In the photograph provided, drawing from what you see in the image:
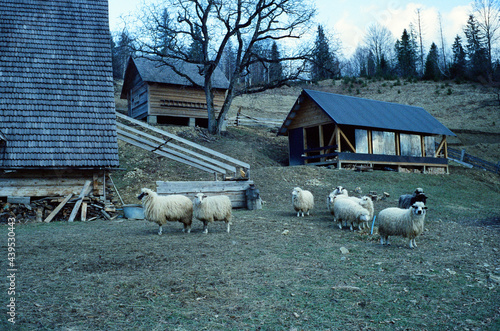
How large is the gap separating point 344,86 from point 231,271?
53.5 m

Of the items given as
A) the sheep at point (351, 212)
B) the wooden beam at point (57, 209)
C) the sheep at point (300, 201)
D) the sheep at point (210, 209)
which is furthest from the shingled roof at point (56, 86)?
the sheep at point (351, 212)

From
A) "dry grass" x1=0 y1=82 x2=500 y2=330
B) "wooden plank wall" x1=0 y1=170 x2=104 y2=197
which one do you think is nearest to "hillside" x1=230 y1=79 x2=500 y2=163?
"wooden plank wall" x1=0 y1=170 x2=104 y2=197

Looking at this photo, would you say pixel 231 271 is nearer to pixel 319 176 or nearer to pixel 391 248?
pixel 391 248

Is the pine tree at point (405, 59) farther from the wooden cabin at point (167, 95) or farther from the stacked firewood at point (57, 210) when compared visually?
the stacked firewood at point (57, 210)

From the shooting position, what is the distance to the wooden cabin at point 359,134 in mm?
23078

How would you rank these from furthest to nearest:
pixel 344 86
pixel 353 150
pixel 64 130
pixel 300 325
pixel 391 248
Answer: pixel 344 86
pixel 353 150
pixel 64 130
pixel 391 248
pixel 300 325

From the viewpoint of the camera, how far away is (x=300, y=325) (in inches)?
161

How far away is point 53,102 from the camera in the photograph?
12.6m

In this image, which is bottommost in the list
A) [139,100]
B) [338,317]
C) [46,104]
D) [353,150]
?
[338,317]

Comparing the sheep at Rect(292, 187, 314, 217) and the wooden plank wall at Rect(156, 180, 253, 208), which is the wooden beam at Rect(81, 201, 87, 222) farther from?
the sheep at Rect(292, 187, 314, 217)

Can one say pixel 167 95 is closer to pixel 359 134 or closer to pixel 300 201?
pixel 359 134

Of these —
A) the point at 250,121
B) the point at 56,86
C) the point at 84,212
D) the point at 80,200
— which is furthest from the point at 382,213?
the point at 250,121

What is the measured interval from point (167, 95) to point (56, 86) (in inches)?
610

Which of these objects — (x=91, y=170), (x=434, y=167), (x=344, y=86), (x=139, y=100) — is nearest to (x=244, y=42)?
(x=139, y=100)
